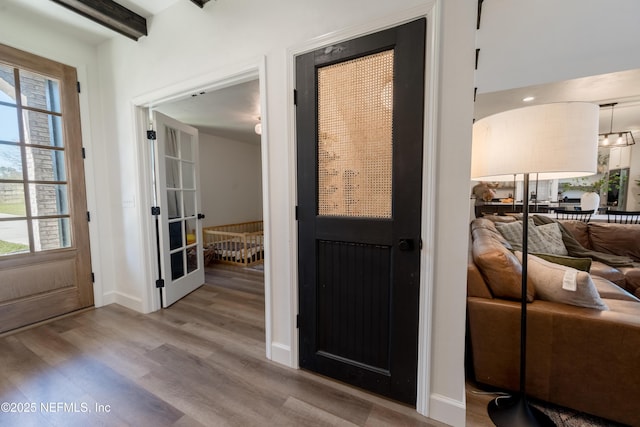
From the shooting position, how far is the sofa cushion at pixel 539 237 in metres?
2.78

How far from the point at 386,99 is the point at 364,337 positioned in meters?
1.46

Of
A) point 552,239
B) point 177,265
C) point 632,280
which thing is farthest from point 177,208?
point 632,280

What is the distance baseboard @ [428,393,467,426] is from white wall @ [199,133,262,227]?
17.4 feet

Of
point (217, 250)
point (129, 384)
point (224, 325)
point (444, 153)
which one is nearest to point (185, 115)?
point (217, 250)

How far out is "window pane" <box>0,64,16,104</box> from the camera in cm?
220

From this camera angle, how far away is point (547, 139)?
3.81 ft

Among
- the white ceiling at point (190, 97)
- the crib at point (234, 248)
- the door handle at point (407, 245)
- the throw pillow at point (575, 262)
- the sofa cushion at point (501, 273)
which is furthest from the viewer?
the crib at point (234, 248)

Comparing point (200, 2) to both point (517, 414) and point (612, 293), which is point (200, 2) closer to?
point (517, 414)

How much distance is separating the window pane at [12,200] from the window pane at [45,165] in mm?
145

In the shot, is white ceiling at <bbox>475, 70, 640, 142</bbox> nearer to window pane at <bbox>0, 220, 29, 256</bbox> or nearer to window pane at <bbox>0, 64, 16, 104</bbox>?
window pane at <bbox>0, 64, 16, 104</bbox>

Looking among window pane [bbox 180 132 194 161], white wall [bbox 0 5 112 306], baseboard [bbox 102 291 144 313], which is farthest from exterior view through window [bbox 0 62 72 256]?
window pane [bbox 180 132 194 161]

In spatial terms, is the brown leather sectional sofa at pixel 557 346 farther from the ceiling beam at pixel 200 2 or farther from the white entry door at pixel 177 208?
the white entry door at pixel 177 208

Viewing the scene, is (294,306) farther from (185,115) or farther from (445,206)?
(185,115)

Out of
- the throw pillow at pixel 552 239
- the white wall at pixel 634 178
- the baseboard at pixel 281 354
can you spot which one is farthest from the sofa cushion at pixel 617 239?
the white wall at pixel 634 178
